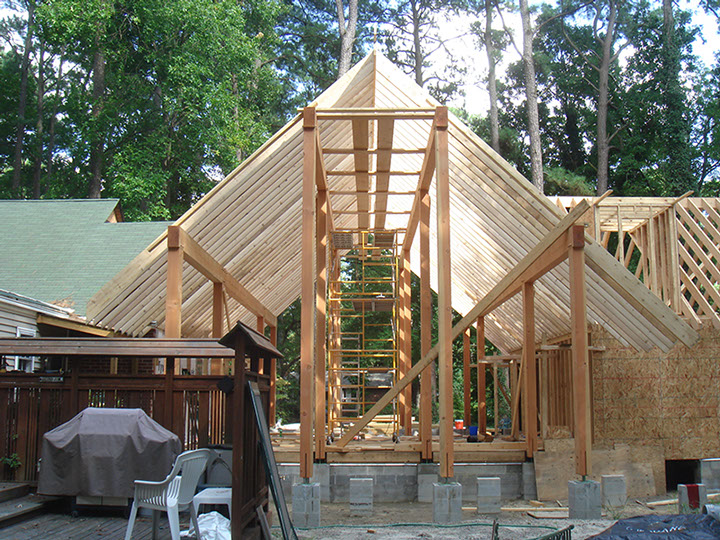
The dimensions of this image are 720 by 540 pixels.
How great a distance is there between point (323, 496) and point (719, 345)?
7897 mm

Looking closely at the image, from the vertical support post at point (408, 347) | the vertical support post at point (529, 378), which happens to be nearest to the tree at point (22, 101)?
the vertical support post at point (408, 347)

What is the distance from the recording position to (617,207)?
50.8 feet

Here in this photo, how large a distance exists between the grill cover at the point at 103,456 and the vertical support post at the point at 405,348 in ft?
25.1

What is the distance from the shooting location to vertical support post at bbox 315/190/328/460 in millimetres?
10947

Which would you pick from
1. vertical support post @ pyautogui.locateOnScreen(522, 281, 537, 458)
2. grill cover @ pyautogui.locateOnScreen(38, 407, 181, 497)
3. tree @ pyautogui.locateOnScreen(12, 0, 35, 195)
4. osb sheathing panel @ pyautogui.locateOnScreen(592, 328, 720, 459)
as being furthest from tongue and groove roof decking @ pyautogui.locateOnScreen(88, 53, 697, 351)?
tree @ pyautogui.locateOnScreen(12, 0, 35, 195)

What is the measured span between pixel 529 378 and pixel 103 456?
6.64 metres

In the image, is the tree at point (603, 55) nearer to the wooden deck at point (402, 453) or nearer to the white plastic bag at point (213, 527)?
the wooden deck at point (402, 453)

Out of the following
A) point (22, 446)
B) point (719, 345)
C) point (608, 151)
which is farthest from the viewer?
point (608, 151)

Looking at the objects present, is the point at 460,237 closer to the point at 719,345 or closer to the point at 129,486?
the point at 719,345

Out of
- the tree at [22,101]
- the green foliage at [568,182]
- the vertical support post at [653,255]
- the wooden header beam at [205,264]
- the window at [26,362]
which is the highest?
the tree at [22,101]

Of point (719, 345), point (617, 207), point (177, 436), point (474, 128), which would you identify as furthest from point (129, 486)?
point (474, 128)

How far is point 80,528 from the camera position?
281 inches

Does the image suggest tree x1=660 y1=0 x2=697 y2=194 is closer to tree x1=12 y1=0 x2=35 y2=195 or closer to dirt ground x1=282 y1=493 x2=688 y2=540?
dirt ground x1=282 y1=493 x2=688 y2=540

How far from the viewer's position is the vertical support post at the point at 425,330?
35.9ft
